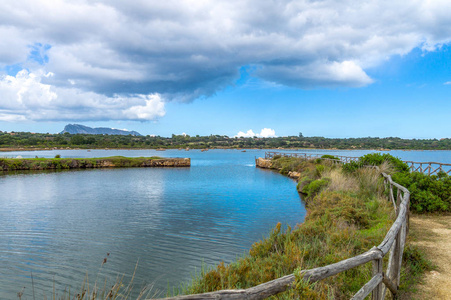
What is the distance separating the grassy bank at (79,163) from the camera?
38.0m

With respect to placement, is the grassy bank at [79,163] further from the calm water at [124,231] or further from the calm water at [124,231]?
the calm water at [124,231]

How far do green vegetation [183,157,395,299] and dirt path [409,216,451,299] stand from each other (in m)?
0.87

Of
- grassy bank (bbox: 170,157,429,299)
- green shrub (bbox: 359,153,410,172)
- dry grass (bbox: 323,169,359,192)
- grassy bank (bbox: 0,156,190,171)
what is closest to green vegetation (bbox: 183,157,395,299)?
grassy bank (bbox: 170,157,429,299)

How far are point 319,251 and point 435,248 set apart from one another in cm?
309

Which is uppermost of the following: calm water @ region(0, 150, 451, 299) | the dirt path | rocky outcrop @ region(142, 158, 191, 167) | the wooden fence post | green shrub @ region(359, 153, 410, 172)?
green shrub @ region(359, 153, 410, 172)

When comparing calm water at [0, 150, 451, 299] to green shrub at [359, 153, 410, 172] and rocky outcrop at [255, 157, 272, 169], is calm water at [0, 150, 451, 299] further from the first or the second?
rocky outcrop at [255, 157, 272, 169]

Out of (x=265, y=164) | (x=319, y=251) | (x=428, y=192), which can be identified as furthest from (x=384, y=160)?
(x=265, y=164)

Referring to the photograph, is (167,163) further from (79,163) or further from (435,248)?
(435,248)

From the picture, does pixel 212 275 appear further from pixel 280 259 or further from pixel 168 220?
pixel 168 220

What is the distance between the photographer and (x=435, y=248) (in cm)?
724

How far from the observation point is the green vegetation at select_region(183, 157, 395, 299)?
5.29 metres

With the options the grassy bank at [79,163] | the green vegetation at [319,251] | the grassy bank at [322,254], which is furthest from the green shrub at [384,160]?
the grassy bank at [79,163]

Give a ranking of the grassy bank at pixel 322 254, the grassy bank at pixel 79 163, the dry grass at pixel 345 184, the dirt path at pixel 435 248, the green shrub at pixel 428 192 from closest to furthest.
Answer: the dirt path at pixel 435 248, the grassy bank at pixel 322 254, the green shrub at pixel 428 192, the dry grass at pixel 345 184, the grassy bank at pixel 79 163

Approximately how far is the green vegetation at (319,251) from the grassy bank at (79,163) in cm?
3856
